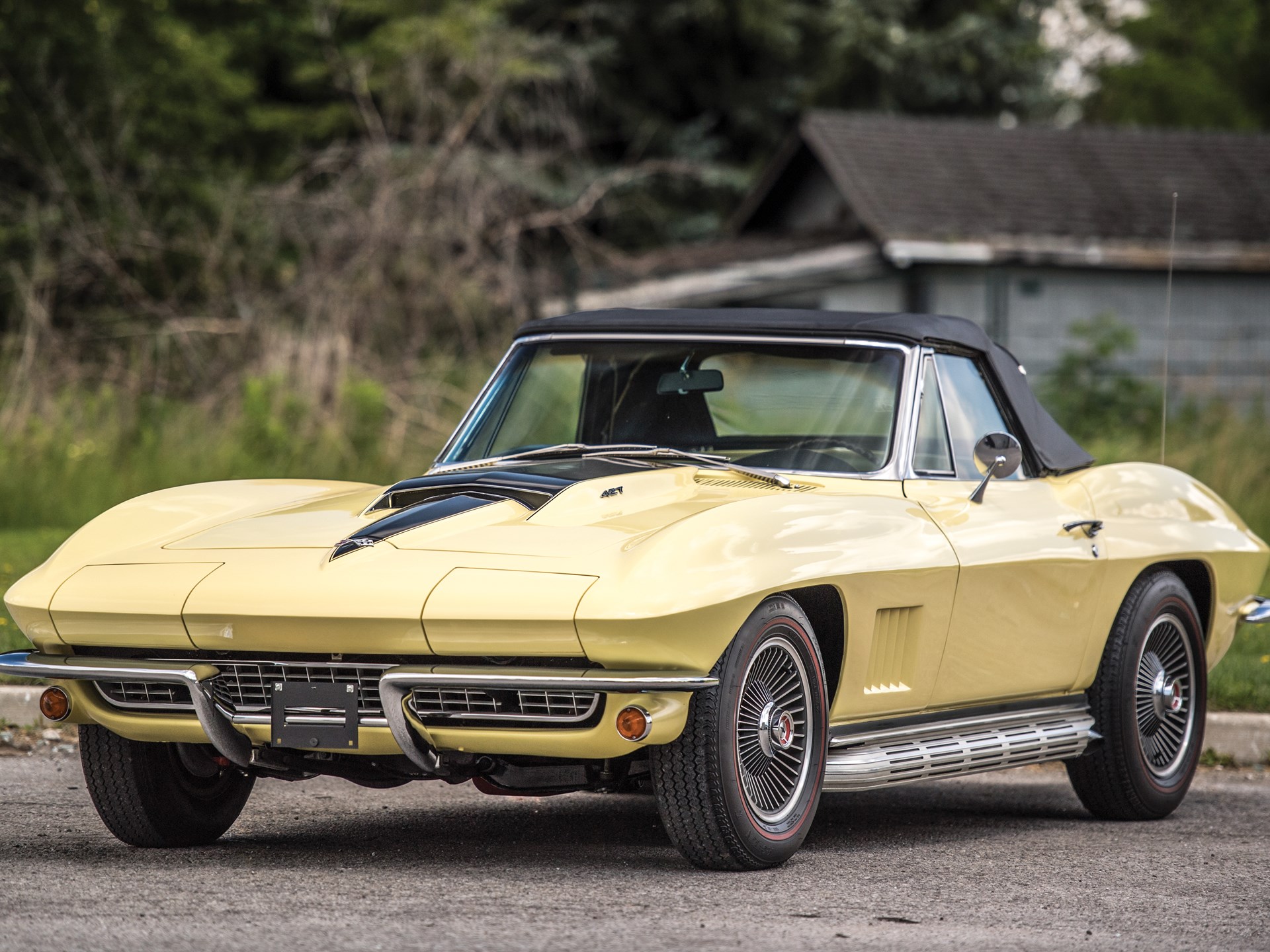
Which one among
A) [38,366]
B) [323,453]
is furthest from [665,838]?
[38,366]

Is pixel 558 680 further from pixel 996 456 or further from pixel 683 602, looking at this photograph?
pixel 996 456

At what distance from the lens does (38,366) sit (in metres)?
15.1

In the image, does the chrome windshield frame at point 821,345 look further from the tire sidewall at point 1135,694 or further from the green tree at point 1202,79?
the green tree at point 1202,79

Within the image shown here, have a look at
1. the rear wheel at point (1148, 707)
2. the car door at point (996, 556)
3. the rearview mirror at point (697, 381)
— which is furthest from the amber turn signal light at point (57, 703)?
the rear wheel at point (1148, 707)

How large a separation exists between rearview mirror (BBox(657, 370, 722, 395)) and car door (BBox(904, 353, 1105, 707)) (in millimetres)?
723

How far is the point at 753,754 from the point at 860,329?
189 centimetres

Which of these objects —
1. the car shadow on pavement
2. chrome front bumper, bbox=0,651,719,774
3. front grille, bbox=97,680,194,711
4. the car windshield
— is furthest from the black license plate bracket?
the car windshield

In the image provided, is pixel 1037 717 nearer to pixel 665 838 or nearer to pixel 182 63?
pixel 665 838

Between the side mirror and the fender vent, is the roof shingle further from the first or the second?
the fender vent

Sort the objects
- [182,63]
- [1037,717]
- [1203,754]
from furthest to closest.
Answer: [182,63] → [1203,754] → [1037,717]

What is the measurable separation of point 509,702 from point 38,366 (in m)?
11.4

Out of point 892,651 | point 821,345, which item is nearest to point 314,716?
point 892,651

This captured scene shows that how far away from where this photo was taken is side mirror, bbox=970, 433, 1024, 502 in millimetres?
6020

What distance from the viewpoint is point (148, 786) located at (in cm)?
538
